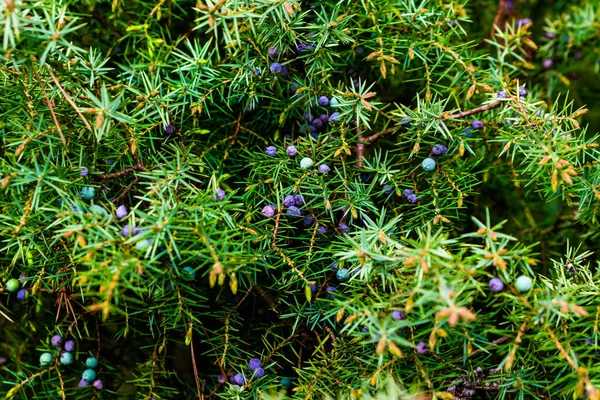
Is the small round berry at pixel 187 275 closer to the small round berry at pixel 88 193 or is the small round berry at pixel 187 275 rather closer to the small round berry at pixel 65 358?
the small round berry at pixel 88 193

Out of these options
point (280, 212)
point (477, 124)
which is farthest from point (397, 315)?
point (477, 124)

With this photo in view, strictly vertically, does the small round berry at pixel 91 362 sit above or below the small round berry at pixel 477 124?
below

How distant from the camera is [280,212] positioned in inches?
26.7

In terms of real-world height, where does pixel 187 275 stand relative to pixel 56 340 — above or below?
above

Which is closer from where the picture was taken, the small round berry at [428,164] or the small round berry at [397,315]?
the small round berry at [397,315]

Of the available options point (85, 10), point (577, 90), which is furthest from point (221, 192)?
point (577, 90)

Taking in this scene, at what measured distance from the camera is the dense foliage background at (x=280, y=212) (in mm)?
560

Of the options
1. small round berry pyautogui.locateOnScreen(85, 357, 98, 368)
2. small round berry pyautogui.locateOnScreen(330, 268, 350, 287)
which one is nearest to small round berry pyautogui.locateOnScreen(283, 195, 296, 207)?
small round berry pyautogui.locateOnScreen(330, 268, 350, 287)

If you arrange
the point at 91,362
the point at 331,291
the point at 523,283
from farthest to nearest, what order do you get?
the point at 91,362 → the point at 331,291 → the point at 523,283

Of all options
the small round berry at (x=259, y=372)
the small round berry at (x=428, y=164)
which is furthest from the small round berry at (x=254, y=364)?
the small round berry at (x=428, y=164)

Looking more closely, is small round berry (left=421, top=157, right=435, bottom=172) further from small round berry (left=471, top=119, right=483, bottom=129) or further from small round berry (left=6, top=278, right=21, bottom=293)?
small round berry (left=6, top=278, right=21, bottom=293)

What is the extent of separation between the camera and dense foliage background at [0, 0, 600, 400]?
1.84ft

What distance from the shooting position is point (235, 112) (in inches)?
32.6

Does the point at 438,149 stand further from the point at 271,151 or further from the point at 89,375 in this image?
the point at 89,375
